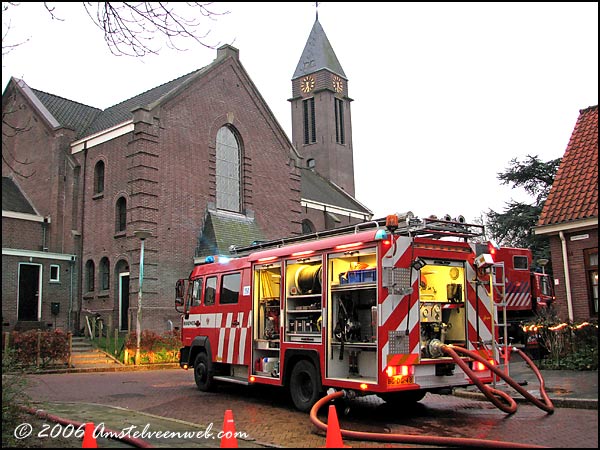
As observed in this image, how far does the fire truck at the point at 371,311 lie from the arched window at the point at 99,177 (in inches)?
769

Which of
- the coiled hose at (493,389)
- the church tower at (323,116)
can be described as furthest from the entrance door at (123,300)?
the church tower at (323,116)

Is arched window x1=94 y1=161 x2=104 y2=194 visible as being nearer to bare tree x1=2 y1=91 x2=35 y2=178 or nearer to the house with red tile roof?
bare tree x1=2 y1=91 x2=35 y2=178

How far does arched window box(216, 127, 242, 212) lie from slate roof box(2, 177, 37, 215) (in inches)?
378

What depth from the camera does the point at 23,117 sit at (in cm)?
3325

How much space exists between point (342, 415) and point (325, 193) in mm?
36489

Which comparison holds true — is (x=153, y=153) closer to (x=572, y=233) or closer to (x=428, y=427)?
(x=572, y=233)

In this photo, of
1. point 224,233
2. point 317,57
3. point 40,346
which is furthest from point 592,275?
point 317,57

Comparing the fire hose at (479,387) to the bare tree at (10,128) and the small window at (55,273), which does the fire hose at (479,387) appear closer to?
the bare tree at (10,128)

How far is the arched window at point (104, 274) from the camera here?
28.7 metres

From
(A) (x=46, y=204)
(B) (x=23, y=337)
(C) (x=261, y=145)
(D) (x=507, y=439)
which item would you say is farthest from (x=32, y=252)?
(D) (x=507, y=439)

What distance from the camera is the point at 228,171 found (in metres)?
32.3

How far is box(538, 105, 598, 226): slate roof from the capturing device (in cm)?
1758

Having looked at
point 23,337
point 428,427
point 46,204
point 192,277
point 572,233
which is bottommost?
point 428,427

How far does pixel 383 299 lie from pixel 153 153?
20725mm
